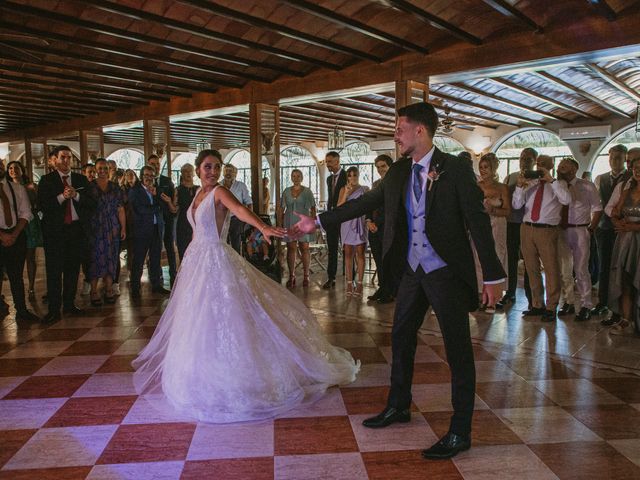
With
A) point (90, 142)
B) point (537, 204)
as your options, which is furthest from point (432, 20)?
point (90, 142)

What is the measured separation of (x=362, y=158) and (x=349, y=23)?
51.3ft

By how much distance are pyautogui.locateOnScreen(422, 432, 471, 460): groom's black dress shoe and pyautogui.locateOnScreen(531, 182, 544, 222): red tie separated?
3352 mm

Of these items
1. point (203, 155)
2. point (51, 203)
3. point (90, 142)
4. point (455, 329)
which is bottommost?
point (455, 329)

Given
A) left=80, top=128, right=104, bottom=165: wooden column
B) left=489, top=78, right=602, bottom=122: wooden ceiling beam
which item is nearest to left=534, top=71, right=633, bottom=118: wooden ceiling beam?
left=489, top=78, right=602, bottom=122: wooden ceiling beam

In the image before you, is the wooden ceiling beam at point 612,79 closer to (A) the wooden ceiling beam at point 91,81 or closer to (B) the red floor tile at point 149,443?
(A) the wooden ceiling beam at point 91,81

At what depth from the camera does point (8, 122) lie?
1283 centimetres

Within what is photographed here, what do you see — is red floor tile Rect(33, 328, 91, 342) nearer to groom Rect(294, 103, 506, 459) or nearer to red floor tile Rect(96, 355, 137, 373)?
red floor tile Rect(96, 355, 137, 373)

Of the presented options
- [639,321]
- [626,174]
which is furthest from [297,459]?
[626,174]

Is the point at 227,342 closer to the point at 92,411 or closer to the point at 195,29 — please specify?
the point at 92,411

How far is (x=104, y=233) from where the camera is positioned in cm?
634

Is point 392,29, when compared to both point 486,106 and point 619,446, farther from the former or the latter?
point 486,106

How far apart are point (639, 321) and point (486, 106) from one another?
8482mm

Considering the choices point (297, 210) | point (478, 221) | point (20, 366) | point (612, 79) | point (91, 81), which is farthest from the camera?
point (612, 79)

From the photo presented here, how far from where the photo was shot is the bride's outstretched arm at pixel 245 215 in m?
3.45
